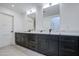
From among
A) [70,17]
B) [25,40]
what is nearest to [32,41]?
[25,40]

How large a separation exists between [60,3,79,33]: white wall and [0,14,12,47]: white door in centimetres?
315

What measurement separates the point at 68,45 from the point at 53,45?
1.53 feet

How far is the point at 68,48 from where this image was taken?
216 cm

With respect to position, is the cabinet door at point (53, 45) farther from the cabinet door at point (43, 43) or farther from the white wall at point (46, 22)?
the white wall at point (46, 22)

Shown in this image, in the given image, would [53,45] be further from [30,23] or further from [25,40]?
[30,23]

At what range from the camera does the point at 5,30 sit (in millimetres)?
5285

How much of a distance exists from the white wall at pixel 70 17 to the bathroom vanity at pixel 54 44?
82 cm

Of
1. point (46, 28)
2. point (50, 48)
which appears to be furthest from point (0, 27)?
point (50, 48)

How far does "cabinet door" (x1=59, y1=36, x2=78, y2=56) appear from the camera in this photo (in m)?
2.02

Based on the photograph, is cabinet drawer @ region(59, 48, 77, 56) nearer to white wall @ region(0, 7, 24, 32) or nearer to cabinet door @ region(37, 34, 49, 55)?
cabinet door @ region(37, 34, 49, 55)

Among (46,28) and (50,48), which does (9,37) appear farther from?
(50,48)

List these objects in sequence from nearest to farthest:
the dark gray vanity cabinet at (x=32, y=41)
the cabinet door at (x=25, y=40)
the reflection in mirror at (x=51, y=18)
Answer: the dark gray vanity cabinet at (x=32, y=41) < the reflection in mirror at (x=51, y=18) < the cabinet door at (x=25, y=40)

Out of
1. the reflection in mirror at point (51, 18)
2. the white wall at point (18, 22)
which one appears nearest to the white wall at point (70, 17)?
the reflection in mirror at point (51, 18)

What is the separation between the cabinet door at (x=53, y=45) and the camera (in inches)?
96.0
